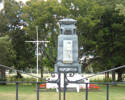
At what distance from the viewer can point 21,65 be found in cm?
2608

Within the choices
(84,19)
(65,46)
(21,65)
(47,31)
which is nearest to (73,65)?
(65,46)

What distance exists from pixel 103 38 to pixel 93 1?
12.1ft

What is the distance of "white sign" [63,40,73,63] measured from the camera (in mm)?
17484

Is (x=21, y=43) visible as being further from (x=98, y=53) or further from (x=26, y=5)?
(x=98, y=53)

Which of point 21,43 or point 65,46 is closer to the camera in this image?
point 65,46

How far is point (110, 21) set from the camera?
945 inches

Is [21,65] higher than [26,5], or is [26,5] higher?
[26,5]

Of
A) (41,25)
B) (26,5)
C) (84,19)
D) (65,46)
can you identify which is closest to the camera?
(65,46)

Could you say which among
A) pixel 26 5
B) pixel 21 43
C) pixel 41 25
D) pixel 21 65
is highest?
pixel 26 5

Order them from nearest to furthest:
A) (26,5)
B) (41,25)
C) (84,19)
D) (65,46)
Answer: (65,46), (84,19), (41,25), (26,5)

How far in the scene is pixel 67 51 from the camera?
57.4 feet

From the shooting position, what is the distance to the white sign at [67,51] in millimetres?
17484

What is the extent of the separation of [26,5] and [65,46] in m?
9.22

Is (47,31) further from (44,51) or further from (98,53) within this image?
(98,53)
